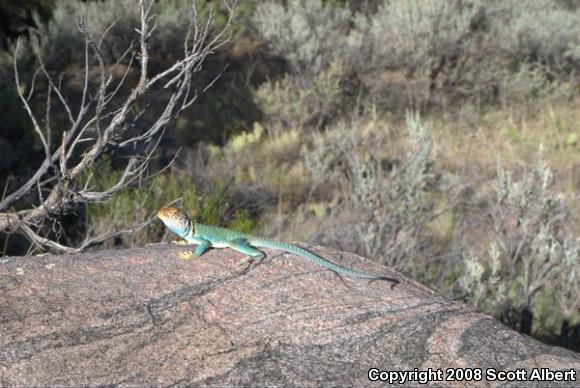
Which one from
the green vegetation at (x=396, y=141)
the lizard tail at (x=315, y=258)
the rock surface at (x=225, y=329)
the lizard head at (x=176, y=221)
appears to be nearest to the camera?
the rock surface at (x=225, y=329)

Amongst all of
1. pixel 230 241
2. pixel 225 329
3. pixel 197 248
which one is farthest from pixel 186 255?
pixel 225 329

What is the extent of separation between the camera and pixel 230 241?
13.4 ft

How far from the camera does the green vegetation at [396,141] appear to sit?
7.72 meters

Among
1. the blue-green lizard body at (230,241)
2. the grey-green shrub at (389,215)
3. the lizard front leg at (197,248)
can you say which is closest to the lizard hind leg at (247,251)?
the blue-green lizard body at (230,241)

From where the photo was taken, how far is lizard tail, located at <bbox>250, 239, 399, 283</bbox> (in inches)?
152

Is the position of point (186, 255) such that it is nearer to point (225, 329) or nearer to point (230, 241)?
point (230, 241)

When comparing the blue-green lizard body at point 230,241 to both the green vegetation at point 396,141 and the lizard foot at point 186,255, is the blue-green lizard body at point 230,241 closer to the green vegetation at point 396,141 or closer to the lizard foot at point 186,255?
the lizard foot at point 186,255

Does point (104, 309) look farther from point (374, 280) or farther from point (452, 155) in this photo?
point (452, 155)

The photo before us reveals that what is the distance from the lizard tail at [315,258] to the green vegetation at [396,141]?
3.16 m

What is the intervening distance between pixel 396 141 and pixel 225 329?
9.89 metres

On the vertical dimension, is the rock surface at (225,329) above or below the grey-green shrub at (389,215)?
above

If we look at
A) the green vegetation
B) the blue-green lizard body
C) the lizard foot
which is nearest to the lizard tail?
the blue-green lizard body

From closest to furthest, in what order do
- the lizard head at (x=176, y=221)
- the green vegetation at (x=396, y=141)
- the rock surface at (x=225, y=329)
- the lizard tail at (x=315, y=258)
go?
the rock surface at (x=225, y=329)
the lizard tail at (x=315, y=258)
the lizard head at (x=176, y=221)
the green vegetation at (x=396, y=141)

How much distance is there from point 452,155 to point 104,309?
9704mm
